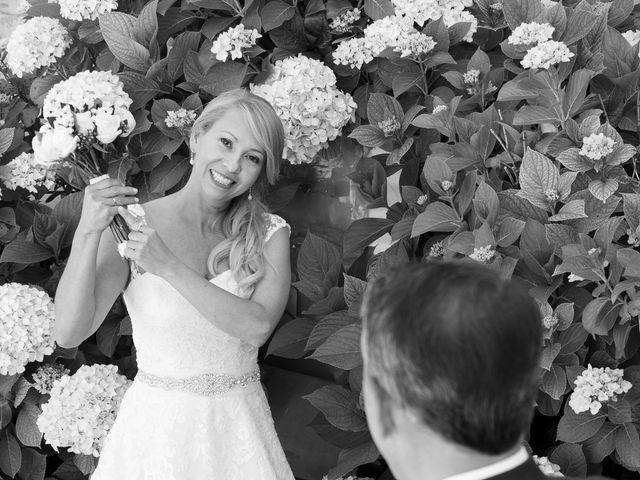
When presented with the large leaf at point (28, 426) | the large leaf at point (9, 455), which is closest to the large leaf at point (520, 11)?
the large leaf at point (28, 426)

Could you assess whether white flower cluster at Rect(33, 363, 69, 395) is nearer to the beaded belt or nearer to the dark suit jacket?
the beaded belt

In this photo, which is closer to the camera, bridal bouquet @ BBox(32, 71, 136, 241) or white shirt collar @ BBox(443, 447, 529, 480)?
white shirt collar @ BBox(443, 447, 529, 480)

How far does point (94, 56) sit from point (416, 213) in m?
1.51

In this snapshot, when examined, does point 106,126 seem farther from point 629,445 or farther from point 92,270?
point 629,445

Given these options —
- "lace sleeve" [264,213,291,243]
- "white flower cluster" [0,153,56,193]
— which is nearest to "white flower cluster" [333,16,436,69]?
"lace sleeve" [264,213,291,243]

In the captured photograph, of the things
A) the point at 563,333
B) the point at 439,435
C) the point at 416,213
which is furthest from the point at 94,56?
the point at 439,435

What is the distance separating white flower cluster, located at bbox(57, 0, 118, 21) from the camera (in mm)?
3199

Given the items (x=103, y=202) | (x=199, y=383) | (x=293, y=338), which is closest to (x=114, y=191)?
(x=103, y=202)

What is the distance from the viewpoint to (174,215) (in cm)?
259

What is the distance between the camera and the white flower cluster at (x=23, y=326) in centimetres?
293

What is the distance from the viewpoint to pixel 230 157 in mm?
2506

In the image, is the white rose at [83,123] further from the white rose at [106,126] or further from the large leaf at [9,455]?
the large leaf at [9,455]

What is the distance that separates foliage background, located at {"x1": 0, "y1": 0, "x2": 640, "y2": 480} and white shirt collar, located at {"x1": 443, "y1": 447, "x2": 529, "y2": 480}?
1184mm

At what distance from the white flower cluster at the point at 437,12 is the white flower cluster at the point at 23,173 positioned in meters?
1.37
